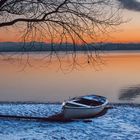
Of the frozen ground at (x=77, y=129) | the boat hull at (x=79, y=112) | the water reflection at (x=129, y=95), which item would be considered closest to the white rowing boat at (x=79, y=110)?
the boat hull at (x=79, y=112)

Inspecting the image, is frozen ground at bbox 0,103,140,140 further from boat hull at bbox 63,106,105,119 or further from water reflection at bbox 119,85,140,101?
water reflection at bbox 119,85,140,101

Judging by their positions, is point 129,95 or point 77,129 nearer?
point 77,129

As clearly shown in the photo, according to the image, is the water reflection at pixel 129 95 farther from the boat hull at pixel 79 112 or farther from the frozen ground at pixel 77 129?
the boat hull at pixel 79 112

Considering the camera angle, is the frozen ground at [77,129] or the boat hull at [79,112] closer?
the frozen ground at [77,129]

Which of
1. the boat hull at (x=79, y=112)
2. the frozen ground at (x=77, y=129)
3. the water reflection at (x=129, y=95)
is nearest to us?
the frozen ground at (x=77, y=129)

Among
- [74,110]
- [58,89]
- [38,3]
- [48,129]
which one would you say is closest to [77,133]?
[48,129]

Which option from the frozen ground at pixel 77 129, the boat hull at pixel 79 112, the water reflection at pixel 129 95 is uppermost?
the boat hull at pixel 79 112

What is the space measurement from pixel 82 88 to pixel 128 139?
2862 centimetres

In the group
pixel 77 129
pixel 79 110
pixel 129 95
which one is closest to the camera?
pixel 77 129

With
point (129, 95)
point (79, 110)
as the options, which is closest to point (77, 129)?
point (79, 110)

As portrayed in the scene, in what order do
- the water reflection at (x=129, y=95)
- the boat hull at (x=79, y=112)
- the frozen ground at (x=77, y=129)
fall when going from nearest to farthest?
the frozen ground at (x=77, y=129) → the boat hull at (x=79, y=112) → the water reflection at (x=129, y=95)

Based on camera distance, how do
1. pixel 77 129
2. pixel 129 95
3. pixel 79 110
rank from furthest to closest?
pixel 129 95 < pixel 79 110 < pixel 77 129

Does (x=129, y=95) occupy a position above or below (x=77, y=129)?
Result: below

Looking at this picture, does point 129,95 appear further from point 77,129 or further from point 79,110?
point 77,129
